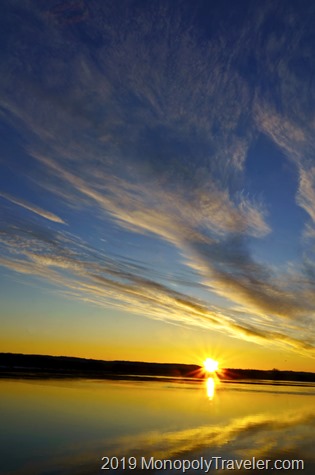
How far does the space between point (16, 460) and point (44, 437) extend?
446 centimetres

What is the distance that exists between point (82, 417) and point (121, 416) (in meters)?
3.03

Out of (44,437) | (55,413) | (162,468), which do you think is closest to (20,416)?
(55,413)

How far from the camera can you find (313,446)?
2177cm

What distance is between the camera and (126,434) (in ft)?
70.5

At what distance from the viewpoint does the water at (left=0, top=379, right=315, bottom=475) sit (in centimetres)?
1585

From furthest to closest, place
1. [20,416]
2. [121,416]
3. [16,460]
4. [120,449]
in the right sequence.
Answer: [121,416] < [20,416] < [120,449] < [16,460]

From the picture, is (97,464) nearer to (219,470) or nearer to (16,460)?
(16,460)

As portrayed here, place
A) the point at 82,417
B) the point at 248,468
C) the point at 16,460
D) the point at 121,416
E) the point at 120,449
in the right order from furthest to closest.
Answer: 1. the point at 121,416
2. the point at 82,417
3. the point at 120,449
4. the point at 248,468
5. the point at 16,460

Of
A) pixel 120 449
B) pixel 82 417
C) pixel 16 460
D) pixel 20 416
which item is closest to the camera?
pixel 16 460

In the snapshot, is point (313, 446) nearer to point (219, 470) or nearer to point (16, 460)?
point (219, 470)

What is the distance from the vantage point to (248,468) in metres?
16.4

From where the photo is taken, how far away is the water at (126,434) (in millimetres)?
15852

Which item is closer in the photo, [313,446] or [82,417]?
[313,446]

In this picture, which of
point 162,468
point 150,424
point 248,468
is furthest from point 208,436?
point 162,468
